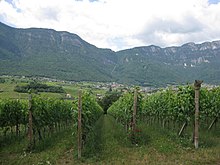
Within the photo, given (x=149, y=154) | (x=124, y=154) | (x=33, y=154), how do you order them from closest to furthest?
(x=149, y=154), (x=124, y=154), (x=33, y=154)

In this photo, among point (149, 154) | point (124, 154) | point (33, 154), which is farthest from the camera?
point (33, 154)

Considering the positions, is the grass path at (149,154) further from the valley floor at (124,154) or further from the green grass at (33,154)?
the green grass at (33,154)

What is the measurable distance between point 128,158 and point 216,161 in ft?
15.0

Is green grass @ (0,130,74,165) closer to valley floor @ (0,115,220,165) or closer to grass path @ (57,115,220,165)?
valley floor @ (0,115,220,165)

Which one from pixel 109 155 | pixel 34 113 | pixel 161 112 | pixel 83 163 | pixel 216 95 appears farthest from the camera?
pixel 161 112

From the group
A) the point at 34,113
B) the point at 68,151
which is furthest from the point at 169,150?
the point at 34,113

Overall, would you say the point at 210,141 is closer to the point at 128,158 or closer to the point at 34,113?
the point at 128,158

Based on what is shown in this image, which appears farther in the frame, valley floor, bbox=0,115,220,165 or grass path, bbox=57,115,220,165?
valley floor, bbox=0,115,220,165

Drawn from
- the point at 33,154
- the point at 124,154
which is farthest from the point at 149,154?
the point at 33,154

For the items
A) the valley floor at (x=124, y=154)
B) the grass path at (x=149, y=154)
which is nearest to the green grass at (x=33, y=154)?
the valley floor at (x=124, y=154)

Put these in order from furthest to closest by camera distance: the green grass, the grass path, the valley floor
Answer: the green grass, the valley floor, the grass path

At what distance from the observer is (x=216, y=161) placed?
1337 centimetres

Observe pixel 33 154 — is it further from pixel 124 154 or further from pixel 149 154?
pixel 149 154

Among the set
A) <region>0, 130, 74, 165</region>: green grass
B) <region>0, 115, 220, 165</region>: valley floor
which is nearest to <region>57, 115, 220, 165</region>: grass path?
<region>0, 115, 220, 165</region>: valley floor
